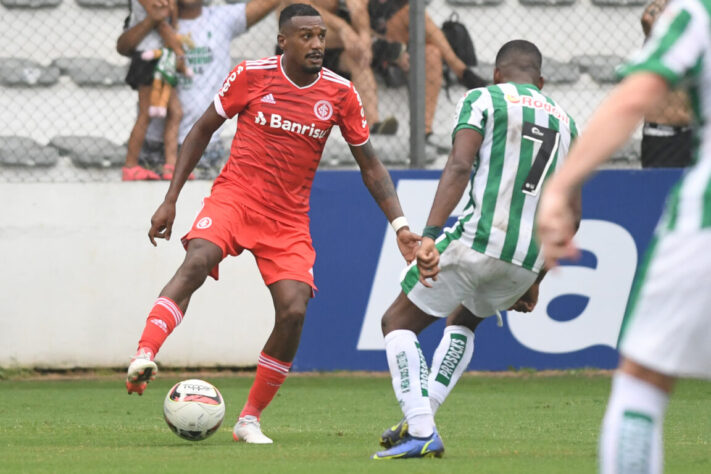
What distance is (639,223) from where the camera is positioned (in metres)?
10.5

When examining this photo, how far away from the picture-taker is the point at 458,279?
19.3 feet

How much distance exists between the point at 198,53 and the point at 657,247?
8220 millimetres

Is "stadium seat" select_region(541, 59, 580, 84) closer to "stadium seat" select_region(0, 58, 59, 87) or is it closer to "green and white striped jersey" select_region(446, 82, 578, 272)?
"stadium seat" select_region(0, 58, 59, 87)

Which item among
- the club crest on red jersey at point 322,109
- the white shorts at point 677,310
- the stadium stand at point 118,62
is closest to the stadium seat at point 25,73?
the stadium stand at point 118,62

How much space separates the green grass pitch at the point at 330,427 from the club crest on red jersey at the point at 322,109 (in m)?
1.79

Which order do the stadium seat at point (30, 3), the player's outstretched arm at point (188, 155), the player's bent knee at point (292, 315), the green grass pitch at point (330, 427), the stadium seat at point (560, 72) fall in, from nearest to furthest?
the green grass pitch at point (330, 427)
the player's bent knee at point (292, 315)
the player's outstretched arm at point (188, 155)
the stadium seat at point (30, 3)
the stadium seat at point (560, 72)

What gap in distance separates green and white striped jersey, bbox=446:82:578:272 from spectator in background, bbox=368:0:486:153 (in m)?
5.03

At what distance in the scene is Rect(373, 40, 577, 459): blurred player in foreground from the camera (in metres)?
5.73

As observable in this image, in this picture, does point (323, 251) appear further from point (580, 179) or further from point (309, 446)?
point (580, 179)

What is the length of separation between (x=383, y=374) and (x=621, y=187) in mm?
2574

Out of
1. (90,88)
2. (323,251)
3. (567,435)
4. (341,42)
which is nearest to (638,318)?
(567,435)

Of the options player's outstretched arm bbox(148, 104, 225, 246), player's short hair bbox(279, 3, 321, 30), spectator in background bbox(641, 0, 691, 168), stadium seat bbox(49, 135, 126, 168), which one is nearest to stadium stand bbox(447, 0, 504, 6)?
spectator in background bbox(641, 0, 691, 168)

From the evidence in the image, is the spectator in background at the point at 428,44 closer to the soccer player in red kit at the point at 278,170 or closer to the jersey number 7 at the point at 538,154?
the soccer player in red kit at the point at 278,170

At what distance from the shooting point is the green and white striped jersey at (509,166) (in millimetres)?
5820
